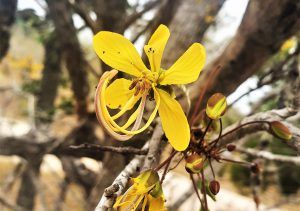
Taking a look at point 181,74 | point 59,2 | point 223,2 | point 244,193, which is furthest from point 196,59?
point 244,193

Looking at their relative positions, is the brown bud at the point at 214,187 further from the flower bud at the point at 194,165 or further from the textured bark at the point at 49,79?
the textured bark at the point at 49,79

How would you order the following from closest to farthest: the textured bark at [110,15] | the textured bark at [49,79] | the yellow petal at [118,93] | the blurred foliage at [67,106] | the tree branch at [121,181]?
the tree branch at [121,181], the yellow petal at [118,93], the textured bark at [110,15], the blurred foliage at [67,106], the textured bark at [49,79]

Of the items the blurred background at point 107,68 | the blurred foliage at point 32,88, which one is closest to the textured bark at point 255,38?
the blurred background at point 107,68

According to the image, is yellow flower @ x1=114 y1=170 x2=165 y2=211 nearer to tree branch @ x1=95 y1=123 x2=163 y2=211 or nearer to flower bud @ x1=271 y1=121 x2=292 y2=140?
tree branch @ x1=95 y1=123 x2=163 y2=211

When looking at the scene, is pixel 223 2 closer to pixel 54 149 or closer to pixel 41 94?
pixel 54 149

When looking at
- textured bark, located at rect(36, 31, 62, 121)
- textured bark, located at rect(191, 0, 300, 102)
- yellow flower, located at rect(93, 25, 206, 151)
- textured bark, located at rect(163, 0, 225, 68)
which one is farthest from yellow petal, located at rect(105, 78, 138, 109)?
textured bark, located at rect(36, 31, 62, 121)

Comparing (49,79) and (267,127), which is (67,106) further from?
(267,127)
